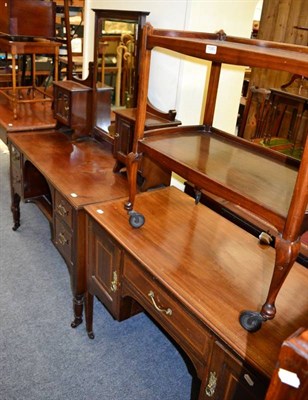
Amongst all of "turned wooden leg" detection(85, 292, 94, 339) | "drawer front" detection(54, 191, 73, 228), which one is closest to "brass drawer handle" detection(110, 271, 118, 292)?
"turned wooden leg" detection(85, 292, 94, 339)

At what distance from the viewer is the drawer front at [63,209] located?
181cm

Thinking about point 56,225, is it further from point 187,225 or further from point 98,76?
point 98,76

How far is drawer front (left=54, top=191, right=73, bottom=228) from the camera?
1.81 m

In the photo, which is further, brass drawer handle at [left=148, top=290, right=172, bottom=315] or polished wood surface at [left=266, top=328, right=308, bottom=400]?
brass drawer handle at [left=148, top=290, right=172, bottom=315]

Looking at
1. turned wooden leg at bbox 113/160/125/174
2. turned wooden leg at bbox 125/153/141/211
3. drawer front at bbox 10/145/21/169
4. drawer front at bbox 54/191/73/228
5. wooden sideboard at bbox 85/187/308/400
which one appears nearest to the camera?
wooden sideboard at bbox 85/187/308/400

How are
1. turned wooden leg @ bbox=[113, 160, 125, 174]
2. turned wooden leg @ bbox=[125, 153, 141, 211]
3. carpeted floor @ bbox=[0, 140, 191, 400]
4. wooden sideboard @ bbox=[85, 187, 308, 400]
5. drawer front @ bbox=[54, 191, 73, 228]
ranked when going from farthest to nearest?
turned wooden leg @ bbox=[113, 160, 125, 174], drawer front @ bbox=[54, 191, 73, 228], carpeted floor @ bbox=[0, 140, 191, 400], turned wooden leg @ bbox=[125, 153, 141, 211], wooden sideboard @ bbox=[85, 187, 308, 400]

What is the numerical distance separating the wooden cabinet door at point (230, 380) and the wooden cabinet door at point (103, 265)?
0.54 metres

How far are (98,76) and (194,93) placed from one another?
638 millimetres

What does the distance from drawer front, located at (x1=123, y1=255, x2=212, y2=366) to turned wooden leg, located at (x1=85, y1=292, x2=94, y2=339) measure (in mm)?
478

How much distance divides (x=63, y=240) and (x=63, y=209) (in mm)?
169

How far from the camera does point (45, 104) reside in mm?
3299

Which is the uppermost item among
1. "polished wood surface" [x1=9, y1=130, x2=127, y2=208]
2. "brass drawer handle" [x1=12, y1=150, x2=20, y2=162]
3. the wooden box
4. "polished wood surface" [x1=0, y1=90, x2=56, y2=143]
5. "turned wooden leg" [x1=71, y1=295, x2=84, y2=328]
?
the wooden box

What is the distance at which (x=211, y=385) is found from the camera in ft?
3.59

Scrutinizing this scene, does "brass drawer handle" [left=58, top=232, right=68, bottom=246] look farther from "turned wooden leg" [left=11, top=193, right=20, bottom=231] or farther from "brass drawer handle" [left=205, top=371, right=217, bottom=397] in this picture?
"brass drawer handle" [left=205, top=371, right=217, bottom=397]
